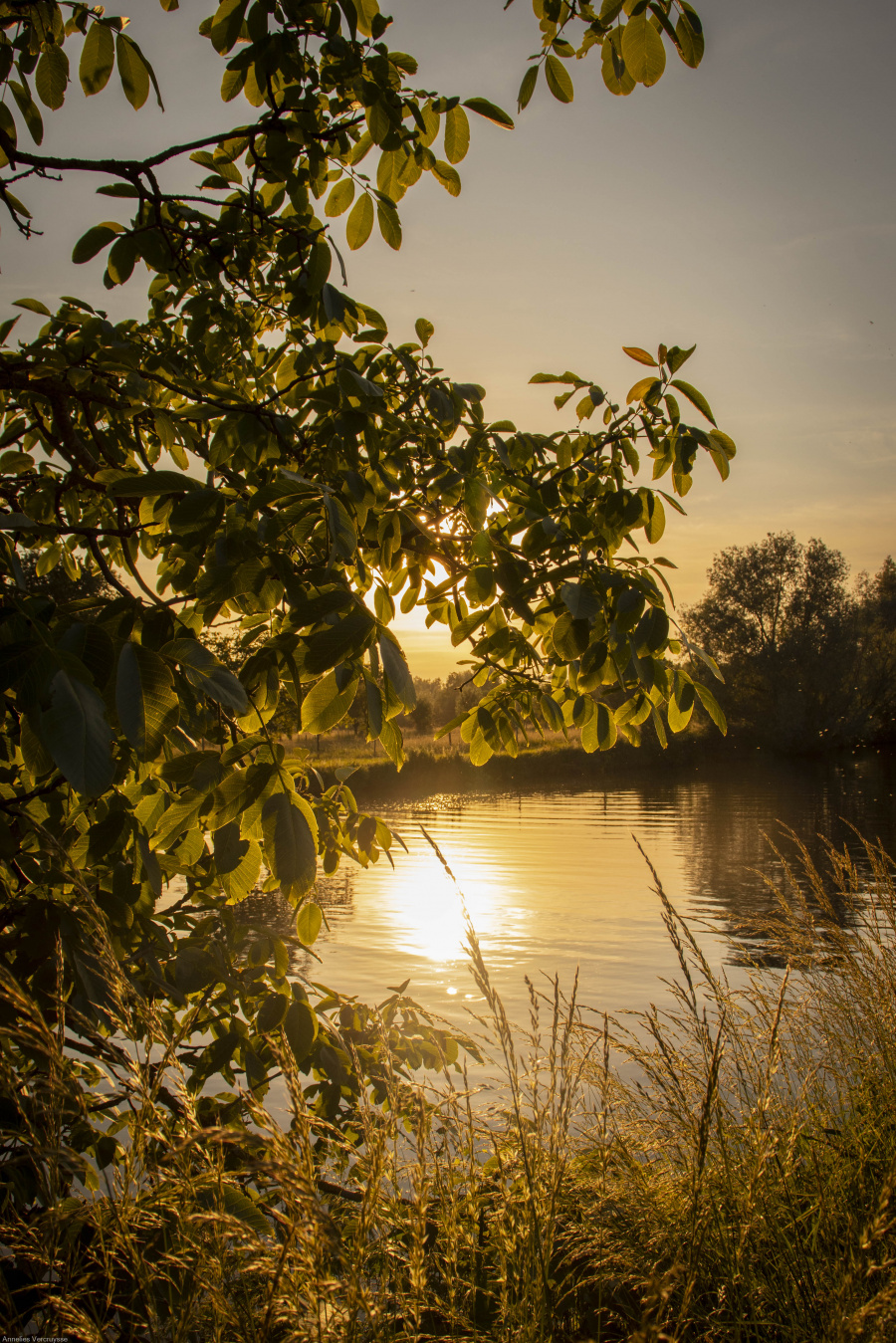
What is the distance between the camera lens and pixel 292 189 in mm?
2150

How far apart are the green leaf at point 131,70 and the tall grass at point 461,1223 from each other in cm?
189

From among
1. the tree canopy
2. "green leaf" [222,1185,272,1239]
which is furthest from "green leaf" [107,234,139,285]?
"green leaf" [222,1185,272,1239]

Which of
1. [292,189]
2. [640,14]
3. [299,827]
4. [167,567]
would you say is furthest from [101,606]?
[640,14]

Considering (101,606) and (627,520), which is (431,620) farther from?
(101,606)

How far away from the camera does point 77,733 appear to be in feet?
3.11

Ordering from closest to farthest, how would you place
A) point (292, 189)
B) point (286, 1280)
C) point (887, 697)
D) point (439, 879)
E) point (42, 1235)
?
point (42, 1235) → point (286, 1280) → point (292, 189) → point (439, 879) → point (887, 697)

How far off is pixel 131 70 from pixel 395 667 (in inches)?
62.1

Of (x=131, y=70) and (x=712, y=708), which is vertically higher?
(x=131, y=70)

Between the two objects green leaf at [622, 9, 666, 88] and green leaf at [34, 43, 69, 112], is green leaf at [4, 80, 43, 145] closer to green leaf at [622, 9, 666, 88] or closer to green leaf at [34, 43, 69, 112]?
green leaf at [34, 43, 69, 112]

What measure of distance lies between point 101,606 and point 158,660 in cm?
30

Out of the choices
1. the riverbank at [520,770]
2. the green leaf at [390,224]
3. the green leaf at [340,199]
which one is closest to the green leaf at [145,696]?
the green leaf at [390,224]

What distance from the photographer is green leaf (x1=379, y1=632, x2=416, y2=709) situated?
1193mm

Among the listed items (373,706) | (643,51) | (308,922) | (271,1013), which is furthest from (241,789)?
(643,51)

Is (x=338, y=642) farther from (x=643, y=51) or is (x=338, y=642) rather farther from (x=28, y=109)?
(x=28, y=109)
